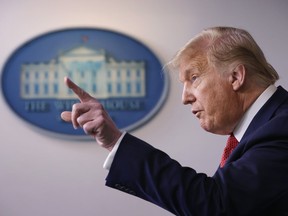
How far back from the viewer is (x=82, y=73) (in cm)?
217

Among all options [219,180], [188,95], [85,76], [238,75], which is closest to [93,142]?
[85,76]

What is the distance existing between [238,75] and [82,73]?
141cm

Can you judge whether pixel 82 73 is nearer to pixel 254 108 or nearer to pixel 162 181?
pixel 254 108

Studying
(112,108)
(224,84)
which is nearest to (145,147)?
(224,84)

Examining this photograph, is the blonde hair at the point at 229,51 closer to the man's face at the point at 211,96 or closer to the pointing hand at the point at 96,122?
the man's face at the point at 211,96

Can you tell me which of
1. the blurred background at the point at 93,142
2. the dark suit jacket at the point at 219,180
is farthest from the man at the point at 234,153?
the blurred background at the point at 93,142

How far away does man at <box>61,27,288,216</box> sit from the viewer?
690 mm

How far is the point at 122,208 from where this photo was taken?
2.08 meters

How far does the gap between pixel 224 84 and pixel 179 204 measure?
1.07ft

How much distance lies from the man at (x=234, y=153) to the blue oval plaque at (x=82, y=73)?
1223mm

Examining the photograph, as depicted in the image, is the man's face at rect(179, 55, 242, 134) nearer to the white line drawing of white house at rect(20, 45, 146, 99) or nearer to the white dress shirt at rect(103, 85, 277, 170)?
the white dress shirt at rect(103, 85, 277, 170)

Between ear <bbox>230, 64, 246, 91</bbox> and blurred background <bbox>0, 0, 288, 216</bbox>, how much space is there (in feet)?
4.06

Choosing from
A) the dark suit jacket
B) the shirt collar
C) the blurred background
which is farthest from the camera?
the blurred background

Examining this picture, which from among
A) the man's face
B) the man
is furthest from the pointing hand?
the man's face
